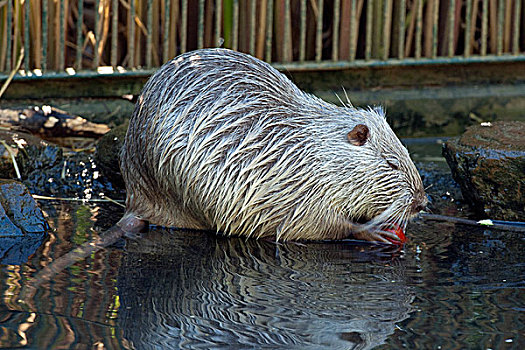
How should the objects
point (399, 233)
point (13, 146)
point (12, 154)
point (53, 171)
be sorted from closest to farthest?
1. point (399, 233)
2. point (12, 154)
3. point (13, 146)
4. point (53, 171)

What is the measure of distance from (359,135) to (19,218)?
1.44 metres

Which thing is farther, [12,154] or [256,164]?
[12,154]

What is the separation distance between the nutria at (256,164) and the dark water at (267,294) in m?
0.10

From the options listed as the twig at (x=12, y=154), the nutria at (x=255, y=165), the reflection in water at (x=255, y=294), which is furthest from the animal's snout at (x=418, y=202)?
the twig at (x=12, y=154)

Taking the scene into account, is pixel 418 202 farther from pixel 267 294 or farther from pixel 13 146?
pixel 13 146

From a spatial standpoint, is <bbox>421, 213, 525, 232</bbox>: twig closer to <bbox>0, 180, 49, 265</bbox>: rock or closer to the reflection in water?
the reflection in water

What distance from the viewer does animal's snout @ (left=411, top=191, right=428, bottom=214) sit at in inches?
143

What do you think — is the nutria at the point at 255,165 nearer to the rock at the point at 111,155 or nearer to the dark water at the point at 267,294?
the dark water at the point at 267,294

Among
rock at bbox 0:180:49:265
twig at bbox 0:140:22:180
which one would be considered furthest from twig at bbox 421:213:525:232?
twig at bbox 0:140:22:180

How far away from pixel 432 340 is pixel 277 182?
1.31 m

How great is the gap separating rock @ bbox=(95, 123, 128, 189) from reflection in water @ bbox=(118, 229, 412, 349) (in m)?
0.81

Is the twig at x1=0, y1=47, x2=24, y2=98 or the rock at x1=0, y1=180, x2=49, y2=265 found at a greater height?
the twig at x1=0, y1=47, x2=24, y2=98

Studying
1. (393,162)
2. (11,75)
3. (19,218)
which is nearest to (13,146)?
(11,75)

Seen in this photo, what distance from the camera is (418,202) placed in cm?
365
